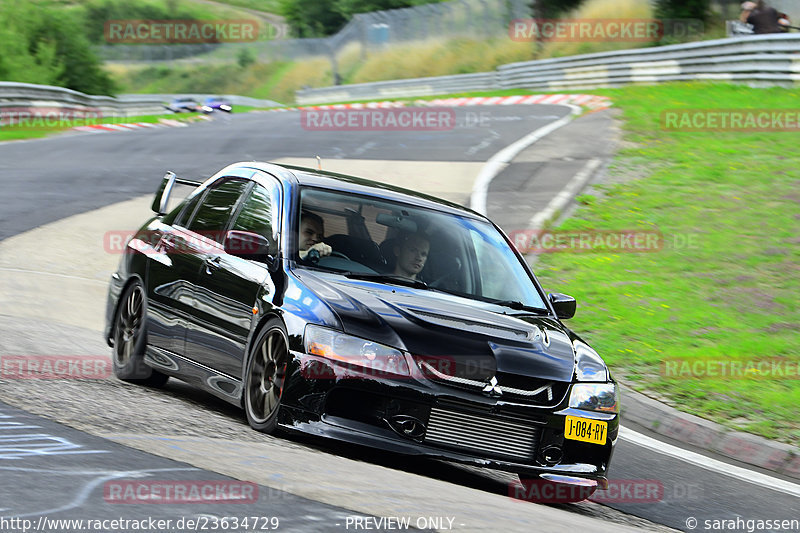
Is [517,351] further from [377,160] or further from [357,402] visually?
[377,160]

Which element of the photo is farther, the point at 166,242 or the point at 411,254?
the point at 166,242

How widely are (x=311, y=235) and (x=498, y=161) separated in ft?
45.5

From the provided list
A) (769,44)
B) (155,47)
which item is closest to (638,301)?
(769,44)

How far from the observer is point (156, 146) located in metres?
23.9

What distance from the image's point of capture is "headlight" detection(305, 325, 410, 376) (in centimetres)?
593

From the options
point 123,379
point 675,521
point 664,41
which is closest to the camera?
point 675,521

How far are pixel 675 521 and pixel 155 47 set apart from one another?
86759 millimetres

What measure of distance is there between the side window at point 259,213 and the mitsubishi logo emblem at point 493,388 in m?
1.76

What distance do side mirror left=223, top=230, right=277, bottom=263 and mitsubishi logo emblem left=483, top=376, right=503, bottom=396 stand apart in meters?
1.56

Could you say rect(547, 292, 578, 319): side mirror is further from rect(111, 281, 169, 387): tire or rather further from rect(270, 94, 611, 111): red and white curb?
rect(270, 94, 611, 111): red and white curb

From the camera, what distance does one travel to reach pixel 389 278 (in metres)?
6.85
